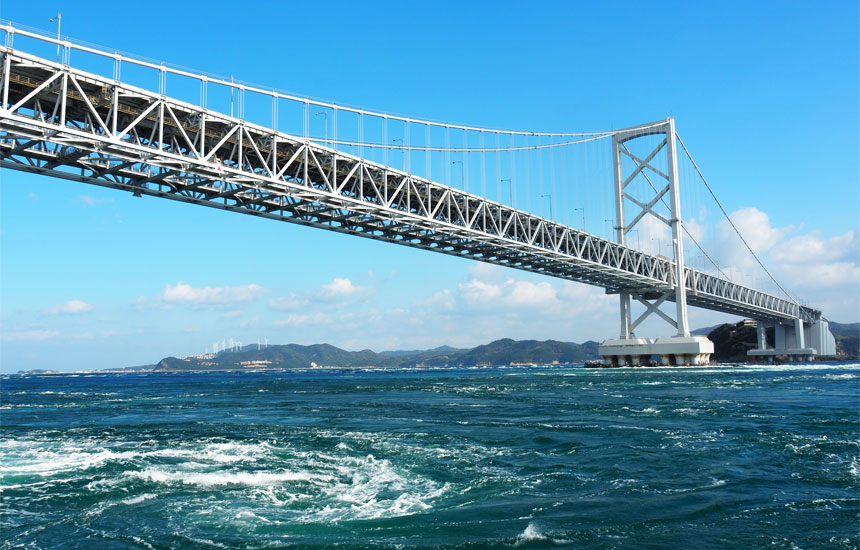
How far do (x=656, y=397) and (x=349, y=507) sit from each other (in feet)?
75.5

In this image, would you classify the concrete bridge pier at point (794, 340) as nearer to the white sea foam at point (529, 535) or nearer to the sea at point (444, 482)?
the sea at point (444, 482)

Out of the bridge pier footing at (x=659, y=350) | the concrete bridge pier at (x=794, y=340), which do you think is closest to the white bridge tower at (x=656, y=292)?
the bridge pier footing at (x=659, y=350)

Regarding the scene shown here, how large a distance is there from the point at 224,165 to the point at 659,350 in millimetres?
58908

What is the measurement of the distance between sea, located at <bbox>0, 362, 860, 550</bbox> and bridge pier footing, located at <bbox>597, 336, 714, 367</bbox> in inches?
2137

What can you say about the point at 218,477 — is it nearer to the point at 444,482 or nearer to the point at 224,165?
the point at 444,482

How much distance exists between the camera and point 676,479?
1141 centimetres

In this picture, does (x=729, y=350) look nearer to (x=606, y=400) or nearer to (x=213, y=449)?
(x=606, y=400)

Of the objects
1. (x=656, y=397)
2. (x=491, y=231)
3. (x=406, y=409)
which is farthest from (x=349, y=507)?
(x=491, y=231)

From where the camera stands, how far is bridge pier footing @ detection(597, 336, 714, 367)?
244ft

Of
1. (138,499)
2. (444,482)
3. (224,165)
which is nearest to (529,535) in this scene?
(444,482)

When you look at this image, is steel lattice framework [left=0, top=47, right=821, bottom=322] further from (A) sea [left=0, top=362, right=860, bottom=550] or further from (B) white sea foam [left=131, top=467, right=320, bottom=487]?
(B) white sea foam [left=131, top=467, right=320, bottom=487]

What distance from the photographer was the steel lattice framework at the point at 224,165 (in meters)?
24.9

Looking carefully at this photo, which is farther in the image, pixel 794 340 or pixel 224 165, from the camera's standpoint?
pixel 794 340

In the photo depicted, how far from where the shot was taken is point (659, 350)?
7569 centimetres
